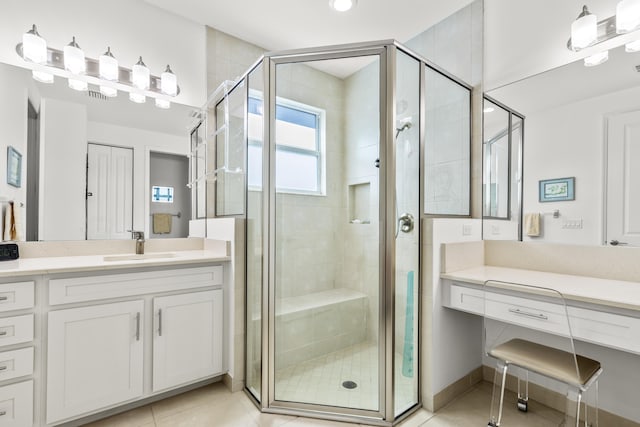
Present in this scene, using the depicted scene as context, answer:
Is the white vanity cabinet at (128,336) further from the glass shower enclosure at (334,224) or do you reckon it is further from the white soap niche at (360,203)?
the white soap niche at (360,203)

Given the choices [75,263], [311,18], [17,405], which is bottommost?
[17,405]

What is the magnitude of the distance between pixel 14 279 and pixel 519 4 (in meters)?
3.26

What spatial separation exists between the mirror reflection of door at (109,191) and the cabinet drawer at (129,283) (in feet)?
1.87

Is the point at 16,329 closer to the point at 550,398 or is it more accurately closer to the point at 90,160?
the point at 90,160

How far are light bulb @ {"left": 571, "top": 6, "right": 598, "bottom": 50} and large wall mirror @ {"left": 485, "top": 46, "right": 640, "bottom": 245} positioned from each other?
122 mm

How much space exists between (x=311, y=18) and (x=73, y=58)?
166cm

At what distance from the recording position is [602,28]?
1.59 m

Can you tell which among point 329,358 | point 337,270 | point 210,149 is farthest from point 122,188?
point 329,358

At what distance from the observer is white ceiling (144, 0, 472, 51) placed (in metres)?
2.18

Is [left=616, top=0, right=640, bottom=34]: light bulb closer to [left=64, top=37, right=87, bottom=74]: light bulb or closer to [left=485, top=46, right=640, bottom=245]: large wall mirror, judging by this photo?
[left=485, top=46, right=640, bottom=245]: large wall mirror

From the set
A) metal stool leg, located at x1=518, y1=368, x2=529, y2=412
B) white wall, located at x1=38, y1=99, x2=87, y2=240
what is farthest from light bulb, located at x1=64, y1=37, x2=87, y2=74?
metal stool leg, located at x1=518, y1=368, x2=529, y2=412

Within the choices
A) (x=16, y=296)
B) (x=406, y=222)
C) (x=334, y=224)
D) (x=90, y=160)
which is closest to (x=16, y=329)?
(x=16, y=296)

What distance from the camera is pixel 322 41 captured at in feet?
8.67

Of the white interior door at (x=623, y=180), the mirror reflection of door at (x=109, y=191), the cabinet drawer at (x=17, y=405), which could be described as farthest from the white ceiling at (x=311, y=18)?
the cabinet drawer at (x=17, y=405)
